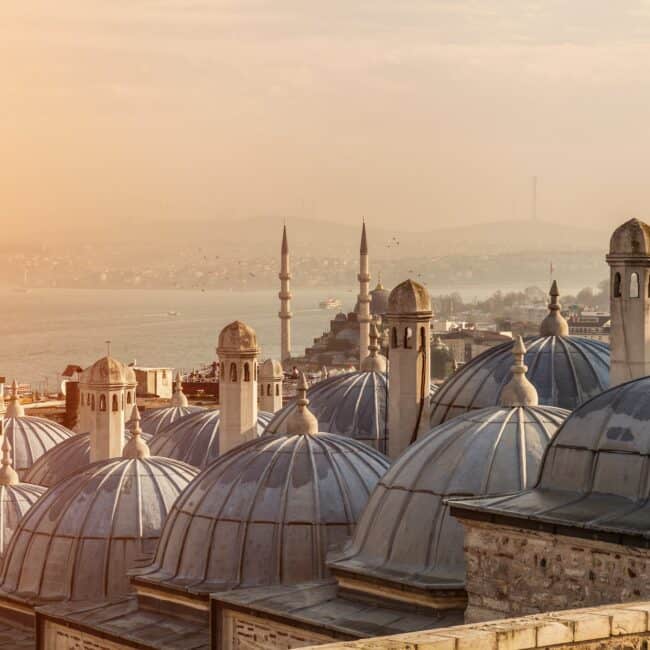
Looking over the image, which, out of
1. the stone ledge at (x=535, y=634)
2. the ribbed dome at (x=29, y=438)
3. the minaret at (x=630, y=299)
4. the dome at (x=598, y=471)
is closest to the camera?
the stone ledge at (x=535, y=634)

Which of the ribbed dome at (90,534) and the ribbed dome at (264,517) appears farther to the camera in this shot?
the ribbed dome at (90,534)

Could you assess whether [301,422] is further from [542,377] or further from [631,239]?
[631,239]

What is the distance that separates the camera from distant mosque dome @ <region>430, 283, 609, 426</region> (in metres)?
15.9

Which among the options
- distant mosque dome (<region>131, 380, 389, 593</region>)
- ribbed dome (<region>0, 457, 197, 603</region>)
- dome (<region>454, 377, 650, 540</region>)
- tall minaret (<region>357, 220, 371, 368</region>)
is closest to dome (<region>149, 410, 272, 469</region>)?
ribbed dome (<region>0, 457, 197, 603</region>)

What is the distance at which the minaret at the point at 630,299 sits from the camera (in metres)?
14.0

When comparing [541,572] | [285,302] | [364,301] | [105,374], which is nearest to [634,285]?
[541,572]

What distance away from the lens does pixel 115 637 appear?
44.9 feet

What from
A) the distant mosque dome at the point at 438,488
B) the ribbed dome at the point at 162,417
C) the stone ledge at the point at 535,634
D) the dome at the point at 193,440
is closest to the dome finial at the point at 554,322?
the dome at the point at 193,440

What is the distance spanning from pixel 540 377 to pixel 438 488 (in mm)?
4198

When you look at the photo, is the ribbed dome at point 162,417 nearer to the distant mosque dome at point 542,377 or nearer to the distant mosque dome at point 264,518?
the distant mosque dome at point 542,377

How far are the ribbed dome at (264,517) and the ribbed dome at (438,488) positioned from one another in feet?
4.31

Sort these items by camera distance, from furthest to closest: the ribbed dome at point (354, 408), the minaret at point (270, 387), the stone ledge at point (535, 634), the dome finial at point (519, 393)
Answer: the minaret at point (270, 387) → the ribbed dome at point (354, 408) → the dome finial at point (519, 393) → the stone ledge at point (535, 634)

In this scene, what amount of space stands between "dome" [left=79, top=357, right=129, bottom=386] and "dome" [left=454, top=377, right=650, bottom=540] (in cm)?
949

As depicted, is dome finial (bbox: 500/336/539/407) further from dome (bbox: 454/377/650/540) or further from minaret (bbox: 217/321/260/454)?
minaret (bbox: 217/321/260/454)
